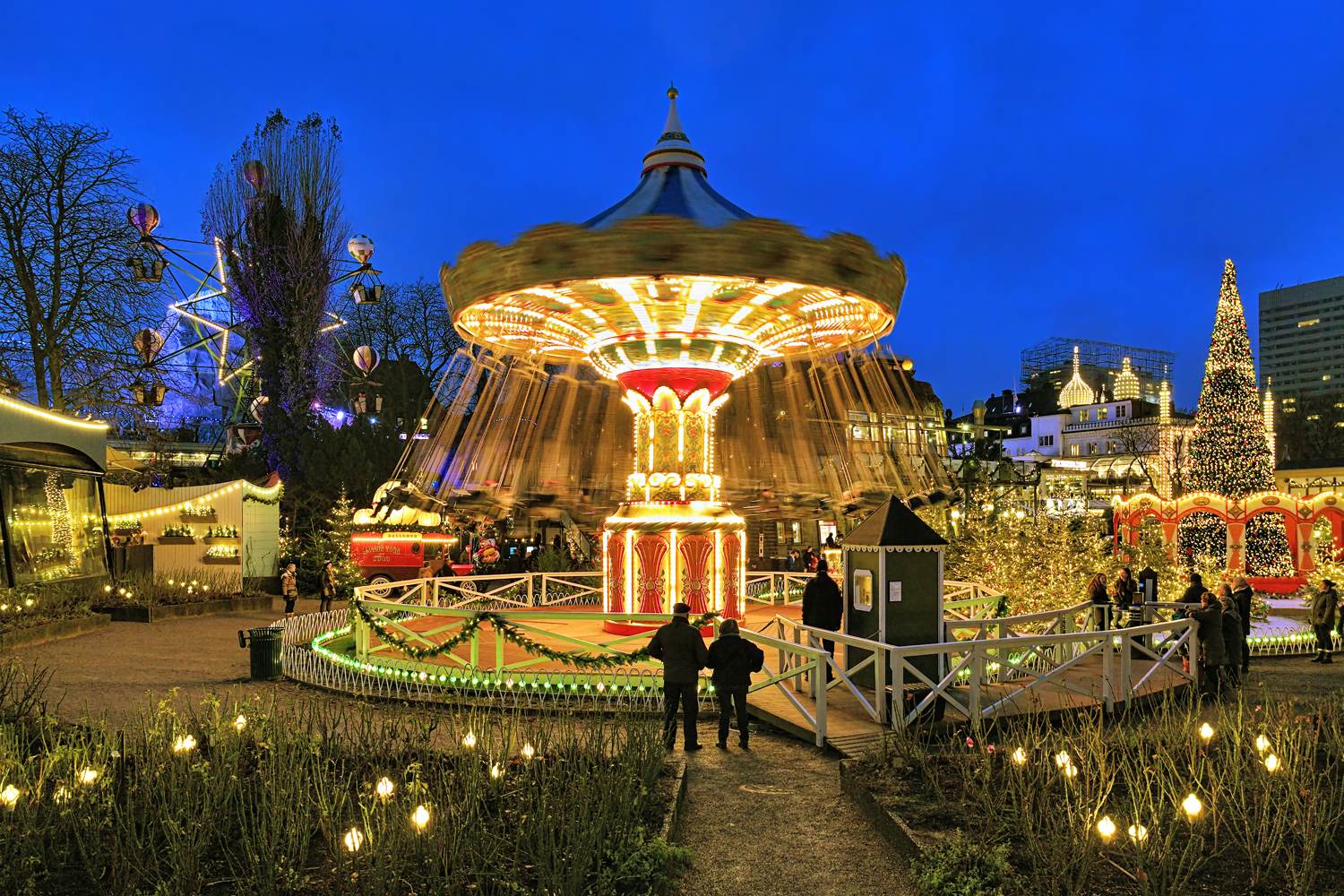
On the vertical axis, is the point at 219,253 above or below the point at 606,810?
above

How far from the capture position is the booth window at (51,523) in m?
18.7

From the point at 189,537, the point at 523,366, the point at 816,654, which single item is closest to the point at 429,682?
the point at 816,654

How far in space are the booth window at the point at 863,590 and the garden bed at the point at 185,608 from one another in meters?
15.4

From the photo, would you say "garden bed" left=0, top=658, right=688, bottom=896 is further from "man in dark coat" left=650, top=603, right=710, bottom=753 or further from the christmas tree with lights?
the christmas tree with lights

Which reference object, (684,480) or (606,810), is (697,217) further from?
(606,810)

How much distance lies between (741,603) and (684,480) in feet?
6.96

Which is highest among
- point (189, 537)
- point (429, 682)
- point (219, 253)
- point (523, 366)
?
point (219, 253)

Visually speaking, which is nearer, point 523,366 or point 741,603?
point 741,603

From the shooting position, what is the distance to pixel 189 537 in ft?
80.5

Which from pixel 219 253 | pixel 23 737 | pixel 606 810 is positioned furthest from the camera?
pixel 219 253

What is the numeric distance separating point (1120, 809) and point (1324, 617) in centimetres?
1180

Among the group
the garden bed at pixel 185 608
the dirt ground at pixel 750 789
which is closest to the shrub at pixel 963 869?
the dirt ground at pixel 750 789

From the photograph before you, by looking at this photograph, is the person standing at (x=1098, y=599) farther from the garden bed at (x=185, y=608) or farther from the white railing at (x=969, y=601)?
the garden bed at (x=185, y=608)

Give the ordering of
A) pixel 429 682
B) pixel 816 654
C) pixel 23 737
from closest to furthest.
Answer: pixel 23 737 < pixel 816 654 < pixel 429 682
